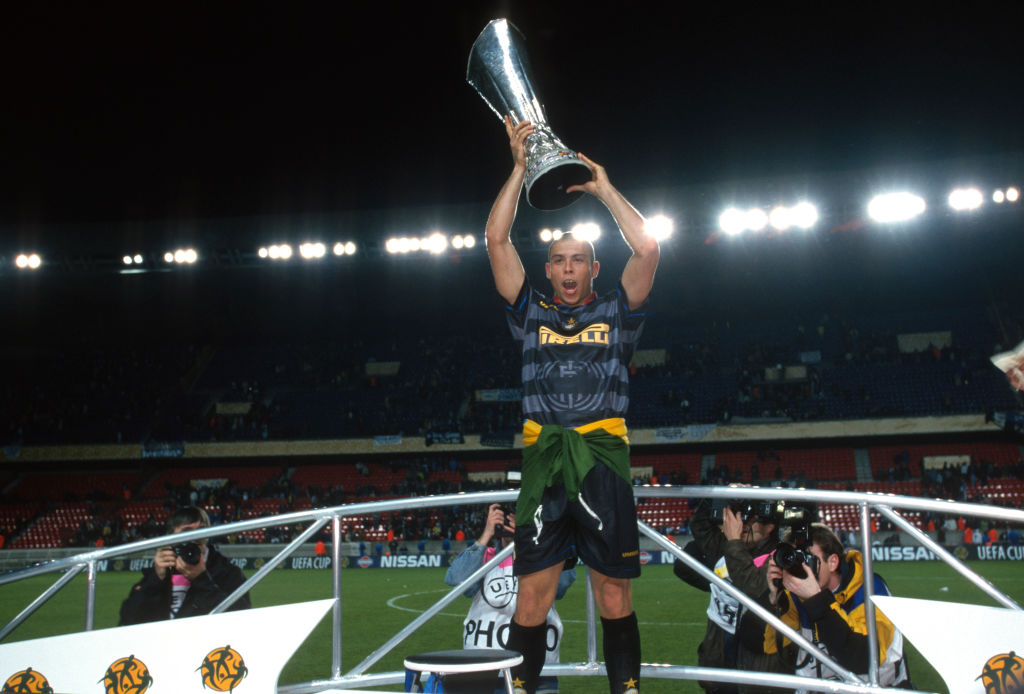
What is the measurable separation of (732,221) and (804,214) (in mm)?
2149

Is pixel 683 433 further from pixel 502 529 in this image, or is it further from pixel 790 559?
pixel 790 559

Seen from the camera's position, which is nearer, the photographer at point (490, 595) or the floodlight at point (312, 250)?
the photographer at point (490, 595)

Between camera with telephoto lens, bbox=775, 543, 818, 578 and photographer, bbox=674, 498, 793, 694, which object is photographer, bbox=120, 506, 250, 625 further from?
camera with telephoto lens, bbox=775, 543, 818, 578

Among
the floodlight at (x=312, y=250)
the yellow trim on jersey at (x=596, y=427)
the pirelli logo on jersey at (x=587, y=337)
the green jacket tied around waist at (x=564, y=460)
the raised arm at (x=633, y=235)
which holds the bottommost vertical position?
the green jacket tied around waist at (x=564, y=460)

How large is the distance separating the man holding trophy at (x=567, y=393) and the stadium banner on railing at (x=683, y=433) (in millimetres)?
26499

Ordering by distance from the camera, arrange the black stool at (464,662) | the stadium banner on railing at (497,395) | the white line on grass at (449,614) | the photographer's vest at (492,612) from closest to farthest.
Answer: the black stool at (464,662)
the photographer's vest at (492,612)
the white line on grass at (449,614)
the stadium banner on railing at (497,395)

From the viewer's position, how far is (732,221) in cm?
2512

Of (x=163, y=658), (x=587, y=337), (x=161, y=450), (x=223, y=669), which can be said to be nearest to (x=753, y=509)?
(x=587, y=337)

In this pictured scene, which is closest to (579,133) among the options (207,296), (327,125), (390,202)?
(327,125)

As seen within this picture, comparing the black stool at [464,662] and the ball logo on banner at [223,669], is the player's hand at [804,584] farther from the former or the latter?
the ball logo on banner at [223,669]

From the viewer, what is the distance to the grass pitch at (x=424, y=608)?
8.48 meters

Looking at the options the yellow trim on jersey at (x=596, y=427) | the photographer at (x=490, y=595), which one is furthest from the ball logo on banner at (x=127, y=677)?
the yellow trim on jersey at (x=596, y=427)

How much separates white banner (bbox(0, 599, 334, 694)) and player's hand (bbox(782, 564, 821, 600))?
1939 millimetres

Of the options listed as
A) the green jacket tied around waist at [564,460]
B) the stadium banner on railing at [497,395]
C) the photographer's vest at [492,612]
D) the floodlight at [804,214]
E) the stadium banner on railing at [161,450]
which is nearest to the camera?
the green jacket tied around waist at [564,460]
